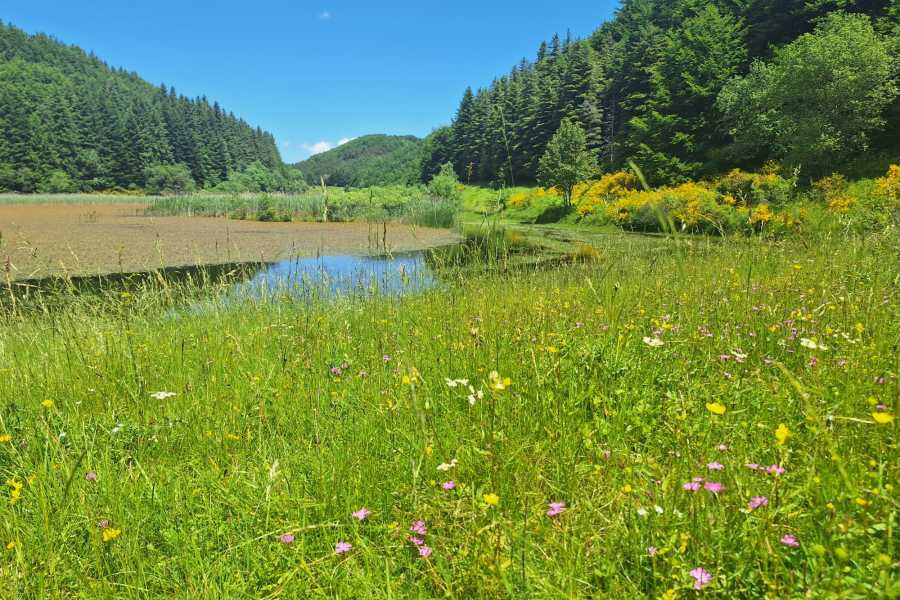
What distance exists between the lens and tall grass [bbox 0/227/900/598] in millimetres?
1144

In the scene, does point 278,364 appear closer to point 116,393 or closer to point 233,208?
point 116,393

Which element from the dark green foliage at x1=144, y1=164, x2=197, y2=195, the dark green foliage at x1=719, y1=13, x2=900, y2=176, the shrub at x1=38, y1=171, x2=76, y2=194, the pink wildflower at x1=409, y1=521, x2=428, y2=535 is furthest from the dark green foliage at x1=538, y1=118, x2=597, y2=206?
the shrub at x1=38, y1=171, x2=76, y2=194

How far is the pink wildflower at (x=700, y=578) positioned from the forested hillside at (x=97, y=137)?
3629 inches

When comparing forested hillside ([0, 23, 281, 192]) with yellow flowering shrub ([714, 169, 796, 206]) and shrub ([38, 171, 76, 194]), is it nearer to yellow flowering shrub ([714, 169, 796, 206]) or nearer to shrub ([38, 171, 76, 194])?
shrub ([38, 171, 76, 194])

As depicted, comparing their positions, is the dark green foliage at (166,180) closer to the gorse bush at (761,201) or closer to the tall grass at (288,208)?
the tall grass at (288,208)

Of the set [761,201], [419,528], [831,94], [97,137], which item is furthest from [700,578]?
[97,137]

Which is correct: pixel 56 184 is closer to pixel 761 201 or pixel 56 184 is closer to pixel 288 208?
pixel 288 208

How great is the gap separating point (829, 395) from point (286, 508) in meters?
2.12

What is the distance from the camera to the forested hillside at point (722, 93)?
1930 centimetres

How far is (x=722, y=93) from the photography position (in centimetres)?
2650

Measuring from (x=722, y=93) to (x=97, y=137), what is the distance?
9830cm

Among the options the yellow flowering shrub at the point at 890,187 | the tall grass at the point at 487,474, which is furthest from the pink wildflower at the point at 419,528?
the yellow flowering shrub at the point at 890,187

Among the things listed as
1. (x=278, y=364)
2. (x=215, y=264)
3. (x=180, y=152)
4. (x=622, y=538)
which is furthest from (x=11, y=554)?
(x=180, y=152)

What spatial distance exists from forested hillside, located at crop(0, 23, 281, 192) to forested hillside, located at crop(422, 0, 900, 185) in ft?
204
